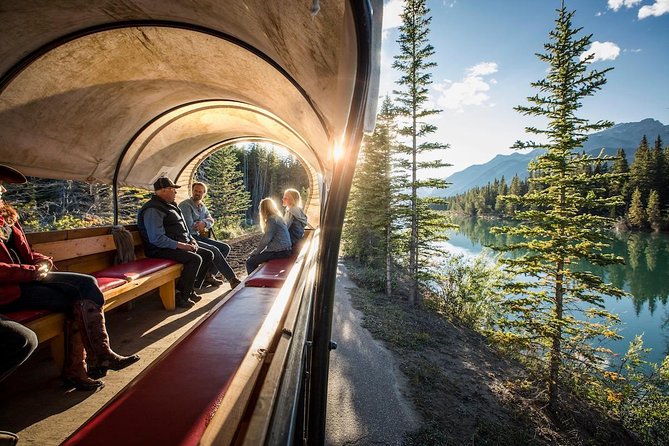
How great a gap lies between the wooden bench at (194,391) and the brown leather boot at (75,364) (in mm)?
1343

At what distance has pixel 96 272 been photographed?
13.3ft

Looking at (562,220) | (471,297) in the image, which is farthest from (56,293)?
(471,297)

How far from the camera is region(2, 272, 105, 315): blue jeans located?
7.72 ft

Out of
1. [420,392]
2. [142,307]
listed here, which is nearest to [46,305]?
[142,307]

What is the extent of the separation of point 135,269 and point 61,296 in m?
1.42

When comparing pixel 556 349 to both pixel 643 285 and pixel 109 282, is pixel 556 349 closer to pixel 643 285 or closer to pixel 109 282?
pixel 109 282


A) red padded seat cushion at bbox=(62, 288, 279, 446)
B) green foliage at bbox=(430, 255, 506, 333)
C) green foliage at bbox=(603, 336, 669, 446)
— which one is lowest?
green foliage at bbox=(603, 336, 669, 446)

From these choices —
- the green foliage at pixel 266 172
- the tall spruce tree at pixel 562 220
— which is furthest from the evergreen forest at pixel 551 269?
the green foliage at pixel 266 172

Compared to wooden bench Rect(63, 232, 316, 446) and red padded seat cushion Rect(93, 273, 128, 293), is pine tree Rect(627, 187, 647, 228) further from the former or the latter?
red padded seat cushion Rect(93, 273, 128, 293)

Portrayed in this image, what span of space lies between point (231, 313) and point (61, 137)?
4197 mm

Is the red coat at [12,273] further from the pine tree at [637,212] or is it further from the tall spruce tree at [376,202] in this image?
the pine tree at [637,212]

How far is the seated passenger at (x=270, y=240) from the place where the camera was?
507cm

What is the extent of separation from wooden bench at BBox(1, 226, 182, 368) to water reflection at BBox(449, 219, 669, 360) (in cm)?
985

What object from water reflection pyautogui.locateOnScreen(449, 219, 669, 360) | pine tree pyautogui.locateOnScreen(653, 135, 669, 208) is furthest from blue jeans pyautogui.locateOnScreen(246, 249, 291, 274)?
pine tree pyautogui.locateOnScreen(653, 135, 669, 208)
